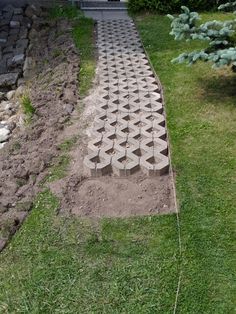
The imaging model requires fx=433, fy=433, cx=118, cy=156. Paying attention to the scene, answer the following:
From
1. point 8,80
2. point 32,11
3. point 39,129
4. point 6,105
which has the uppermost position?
point 39,129

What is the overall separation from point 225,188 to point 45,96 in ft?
11.5

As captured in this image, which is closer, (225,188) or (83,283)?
(83,283)

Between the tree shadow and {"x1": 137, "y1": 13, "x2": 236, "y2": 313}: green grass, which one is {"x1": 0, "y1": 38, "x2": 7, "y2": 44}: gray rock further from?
the tree shadow

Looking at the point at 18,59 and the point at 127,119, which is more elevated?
the point at 127,119

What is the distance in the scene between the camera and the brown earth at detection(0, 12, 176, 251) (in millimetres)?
4359

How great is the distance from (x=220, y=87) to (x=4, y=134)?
11.2 feet

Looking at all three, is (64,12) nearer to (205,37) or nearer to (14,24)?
(14,24)

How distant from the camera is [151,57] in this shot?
8.08 m

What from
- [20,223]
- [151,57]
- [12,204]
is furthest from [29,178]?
[151,57]

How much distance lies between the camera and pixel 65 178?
189 inches

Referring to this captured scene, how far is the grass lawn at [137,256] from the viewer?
3.41 meters

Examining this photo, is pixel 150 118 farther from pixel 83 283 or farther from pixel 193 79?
pixel 83 283

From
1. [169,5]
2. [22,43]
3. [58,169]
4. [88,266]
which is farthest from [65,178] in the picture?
[169,5]

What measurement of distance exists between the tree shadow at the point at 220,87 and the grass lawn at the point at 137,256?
1.38 metres
